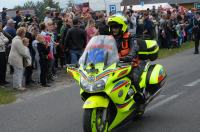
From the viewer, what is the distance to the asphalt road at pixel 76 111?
8.15 metres

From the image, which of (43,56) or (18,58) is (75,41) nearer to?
(43,56)

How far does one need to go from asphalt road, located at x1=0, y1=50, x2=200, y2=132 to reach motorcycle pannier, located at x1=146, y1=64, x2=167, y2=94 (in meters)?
0.59

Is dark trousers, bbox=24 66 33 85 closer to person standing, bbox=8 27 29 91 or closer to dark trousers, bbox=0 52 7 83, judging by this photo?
dark trousers, bbox=0 52 7 83

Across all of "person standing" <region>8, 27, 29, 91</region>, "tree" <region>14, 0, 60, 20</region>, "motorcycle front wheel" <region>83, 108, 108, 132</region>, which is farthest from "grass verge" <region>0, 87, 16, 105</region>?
"tree" <region>14, 0, 60, 20</region>

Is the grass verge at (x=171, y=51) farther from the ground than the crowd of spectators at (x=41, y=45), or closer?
closer

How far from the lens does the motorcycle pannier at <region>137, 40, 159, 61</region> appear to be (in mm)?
8181

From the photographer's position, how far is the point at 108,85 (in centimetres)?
682

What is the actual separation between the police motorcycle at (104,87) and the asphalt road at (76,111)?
65 centimetres

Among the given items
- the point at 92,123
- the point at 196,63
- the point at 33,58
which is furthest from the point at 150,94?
the point at 196,63

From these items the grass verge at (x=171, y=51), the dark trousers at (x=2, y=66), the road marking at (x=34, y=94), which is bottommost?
the grass verge at (x=171, y=51)

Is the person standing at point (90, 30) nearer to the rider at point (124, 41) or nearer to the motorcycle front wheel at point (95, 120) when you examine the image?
the rider at point (124, 41)

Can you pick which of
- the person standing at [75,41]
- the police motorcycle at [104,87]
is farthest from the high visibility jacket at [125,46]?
the person standing at [75,41]

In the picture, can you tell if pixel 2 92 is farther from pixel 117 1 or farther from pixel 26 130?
pixel 117 1

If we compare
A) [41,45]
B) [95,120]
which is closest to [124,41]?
[95,120]
